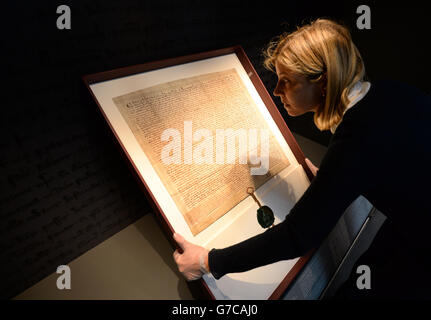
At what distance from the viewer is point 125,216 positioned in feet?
3.84

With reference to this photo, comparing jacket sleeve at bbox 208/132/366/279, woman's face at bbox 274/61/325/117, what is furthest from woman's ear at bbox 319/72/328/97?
jacket sleeve at bbox 208/132/366/279

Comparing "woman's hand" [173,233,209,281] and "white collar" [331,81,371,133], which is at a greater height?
"white collar" [331,81,371,133]

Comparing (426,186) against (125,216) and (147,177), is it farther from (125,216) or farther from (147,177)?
(125,216)

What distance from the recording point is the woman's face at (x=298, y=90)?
2.60 feet

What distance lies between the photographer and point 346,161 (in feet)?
1.94

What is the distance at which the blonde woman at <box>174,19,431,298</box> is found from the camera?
0.61m

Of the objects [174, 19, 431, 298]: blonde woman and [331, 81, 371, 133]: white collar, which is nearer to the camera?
[174, 19, 431, 298]: blonde woman

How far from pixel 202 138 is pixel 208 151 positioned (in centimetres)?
5

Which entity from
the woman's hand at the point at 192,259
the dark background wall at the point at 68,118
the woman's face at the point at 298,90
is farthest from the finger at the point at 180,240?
the woman's face at the point at 298,90

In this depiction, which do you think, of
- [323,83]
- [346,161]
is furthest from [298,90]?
[346,161]

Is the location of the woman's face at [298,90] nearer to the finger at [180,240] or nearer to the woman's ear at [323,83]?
the woman's ear at [323,83]

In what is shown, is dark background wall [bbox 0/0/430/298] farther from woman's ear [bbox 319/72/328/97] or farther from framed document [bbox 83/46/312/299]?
woman's ear [bbox 319/72/328/97]

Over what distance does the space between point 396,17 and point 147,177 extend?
1727 millimetres

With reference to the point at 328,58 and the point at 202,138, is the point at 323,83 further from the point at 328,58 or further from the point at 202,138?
the point at 202,138
